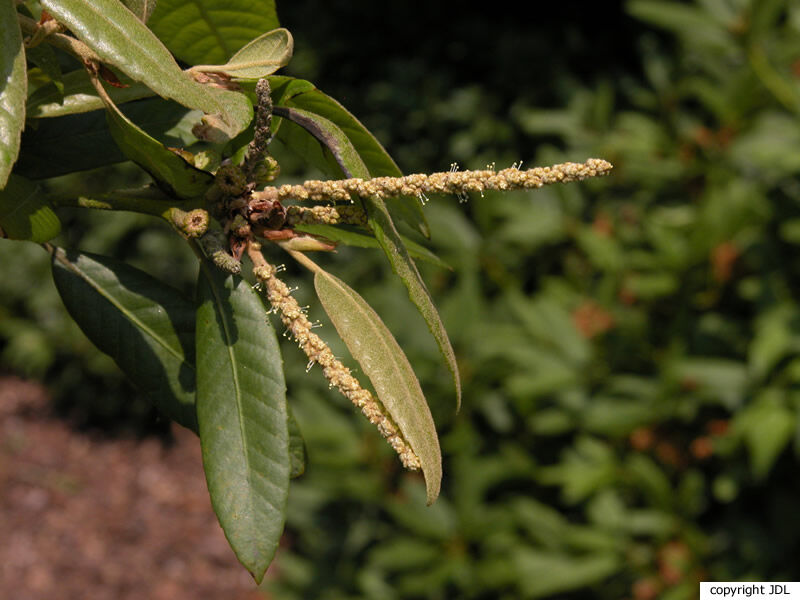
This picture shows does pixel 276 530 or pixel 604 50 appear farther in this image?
pixel 604 50

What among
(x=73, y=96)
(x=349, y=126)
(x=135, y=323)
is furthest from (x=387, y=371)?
(x=73, y=96)

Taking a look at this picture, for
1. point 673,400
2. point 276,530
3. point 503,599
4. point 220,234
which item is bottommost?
point 503,599

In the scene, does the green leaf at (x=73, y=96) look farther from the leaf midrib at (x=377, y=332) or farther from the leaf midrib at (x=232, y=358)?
the leaf midrib at (x=377, y=332)

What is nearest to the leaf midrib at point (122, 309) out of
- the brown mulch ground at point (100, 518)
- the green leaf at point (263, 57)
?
the green leaf at point (263, 57)

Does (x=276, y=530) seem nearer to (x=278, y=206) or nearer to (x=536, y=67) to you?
(x=278, y=206)

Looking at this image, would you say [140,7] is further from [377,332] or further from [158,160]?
[377,332]

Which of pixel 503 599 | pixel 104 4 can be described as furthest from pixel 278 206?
pixel 503 599

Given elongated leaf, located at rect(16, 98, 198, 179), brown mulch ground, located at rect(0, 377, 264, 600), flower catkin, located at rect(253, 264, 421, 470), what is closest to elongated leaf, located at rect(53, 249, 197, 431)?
elongated leaf, located at rect(16, 98, 198, 179)
